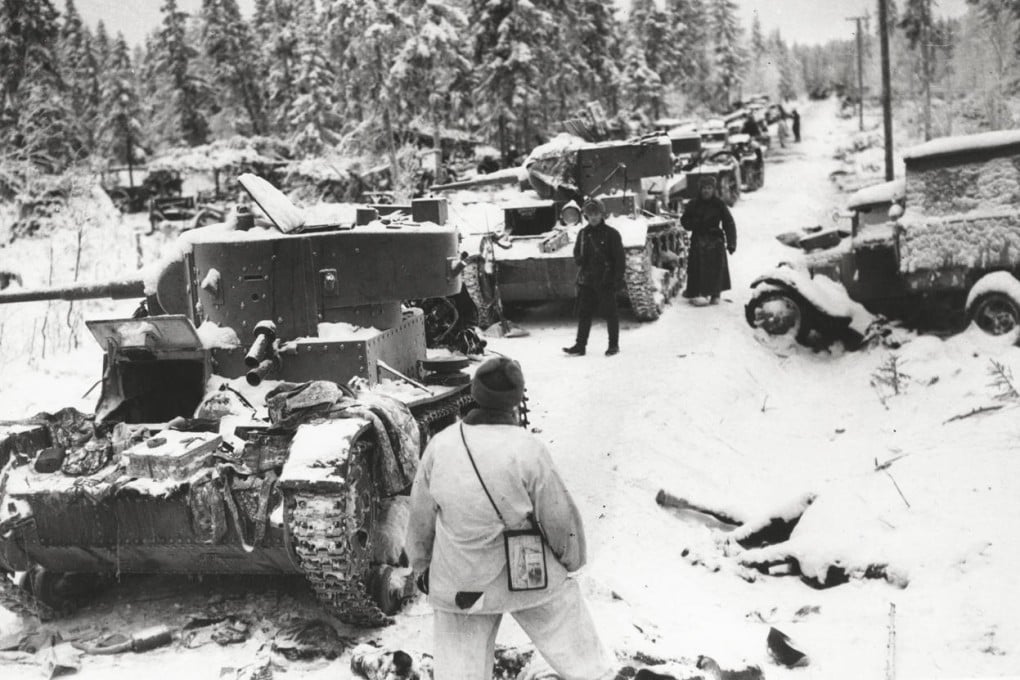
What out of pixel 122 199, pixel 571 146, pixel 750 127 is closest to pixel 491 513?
pixel 571 146

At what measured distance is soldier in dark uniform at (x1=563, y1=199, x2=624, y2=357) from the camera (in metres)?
11.2

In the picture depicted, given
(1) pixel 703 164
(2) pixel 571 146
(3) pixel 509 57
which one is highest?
(3) pixel 509 57

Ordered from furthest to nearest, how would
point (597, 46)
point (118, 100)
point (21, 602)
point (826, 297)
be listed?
point (597, 46)
point (118, 100)
point (826, 297)
point (21, 602)

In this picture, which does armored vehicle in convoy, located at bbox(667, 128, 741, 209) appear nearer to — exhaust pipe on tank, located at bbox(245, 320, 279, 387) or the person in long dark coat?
the person in long dark coat

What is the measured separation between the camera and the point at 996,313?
36.3 feet

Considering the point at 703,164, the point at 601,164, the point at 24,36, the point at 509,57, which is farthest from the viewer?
the point at 509,57

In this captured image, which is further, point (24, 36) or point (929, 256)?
point (929, 256)

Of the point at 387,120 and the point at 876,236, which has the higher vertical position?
the point at 387,120

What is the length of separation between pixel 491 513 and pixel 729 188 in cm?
2459

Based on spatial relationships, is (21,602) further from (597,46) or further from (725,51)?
(725,51)

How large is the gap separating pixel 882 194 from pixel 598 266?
4.30 m

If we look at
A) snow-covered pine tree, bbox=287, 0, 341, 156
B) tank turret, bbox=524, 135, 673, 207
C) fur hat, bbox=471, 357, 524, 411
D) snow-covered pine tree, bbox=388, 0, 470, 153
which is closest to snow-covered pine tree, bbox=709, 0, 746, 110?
snow-covered pine tree, bbox=287, 0, 341, 156

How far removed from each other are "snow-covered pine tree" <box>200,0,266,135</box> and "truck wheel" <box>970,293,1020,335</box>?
113 feet

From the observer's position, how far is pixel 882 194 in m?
12.8
